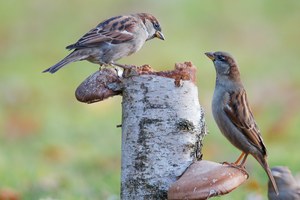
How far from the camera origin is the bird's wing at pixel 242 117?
22.4ft

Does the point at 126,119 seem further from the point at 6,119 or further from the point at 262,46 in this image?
the point at 262,46

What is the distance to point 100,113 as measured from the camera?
13656 mm

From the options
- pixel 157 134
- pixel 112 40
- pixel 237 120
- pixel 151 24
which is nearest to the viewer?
pixel 157 134

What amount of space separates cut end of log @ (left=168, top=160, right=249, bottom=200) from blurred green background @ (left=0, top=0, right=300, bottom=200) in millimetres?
2438

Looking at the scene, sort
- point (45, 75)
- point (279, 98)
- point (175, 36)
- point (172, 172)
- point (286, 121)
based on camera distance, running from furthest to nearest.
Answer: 1. point (175, 36)
2. point (45, 75)
3. point (279, 98)
4. point (286, 121)
5. point (172, 172)

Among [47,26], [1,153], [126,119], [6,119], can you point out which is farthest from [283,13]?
[126,119]

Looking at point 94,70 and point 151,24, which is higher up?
point 151,24

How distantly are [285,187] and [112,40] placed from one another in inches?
80.8

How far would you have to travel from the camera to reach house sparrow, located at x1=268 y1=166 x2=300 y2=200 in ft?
24.0

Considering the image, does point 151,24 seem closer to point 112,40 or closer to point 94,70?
point 112,40

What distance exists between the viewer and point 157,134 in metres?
5.72

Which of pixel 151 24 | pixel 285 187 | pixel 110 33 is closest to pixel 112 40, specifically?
pixel 110 33

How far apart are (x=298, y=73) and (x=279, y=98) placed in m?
1.93

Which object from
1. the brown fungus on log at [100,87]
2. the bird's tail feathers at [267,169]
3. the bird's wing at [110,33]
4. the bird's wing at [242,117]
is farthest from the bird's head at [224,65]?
the brown fungus on log at [100,87]
